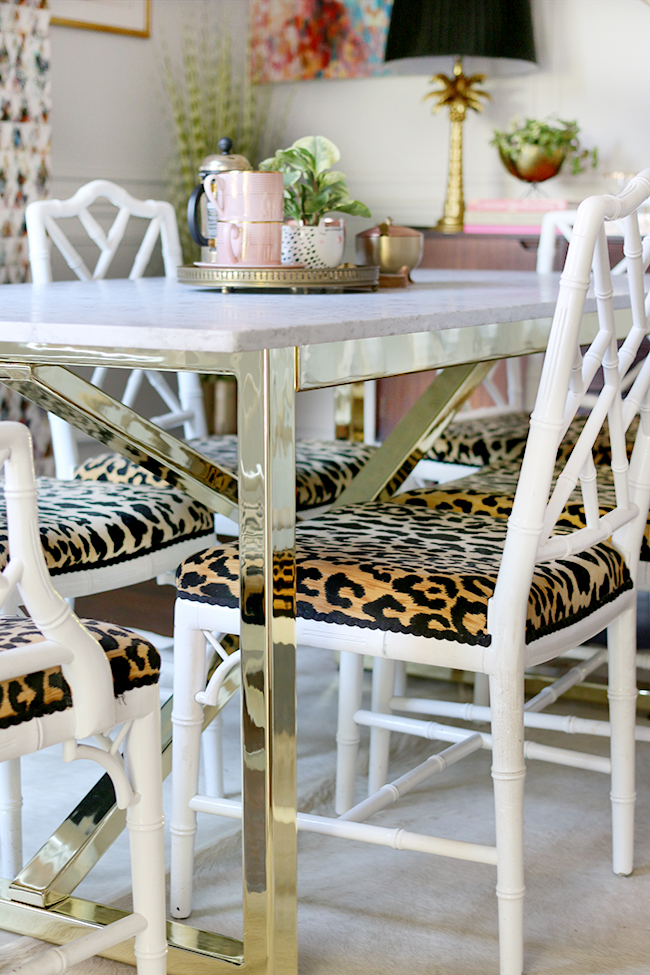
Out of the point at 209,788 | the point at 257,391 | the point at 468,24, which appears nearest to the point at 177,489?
the point at 209,788

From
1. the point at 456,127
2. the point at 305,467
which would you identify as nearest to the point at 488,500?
the point at 305,467

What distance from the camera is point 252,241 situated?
1625 mm

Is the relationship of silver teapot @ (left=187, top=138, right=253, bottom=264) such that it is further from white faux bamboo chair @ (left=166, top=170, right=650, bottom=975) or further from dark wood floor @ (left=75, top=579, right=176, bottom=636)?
dark wood floor @ (left=75, top=579, right=176, bottom=636)

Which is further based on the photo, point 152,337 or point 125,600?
point 125,600

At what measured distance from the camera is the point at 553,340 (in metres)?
1.17

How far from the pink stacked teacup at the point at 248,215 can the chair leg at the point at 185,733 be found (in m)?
0.59

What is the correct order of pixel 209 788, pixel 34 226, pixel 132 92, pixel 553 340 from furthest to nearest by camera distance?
pixel 132 92 → pixel 34 226 → pixel 209 788 → pixel 553 340

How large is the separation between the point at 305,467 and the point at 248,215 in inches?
19.5

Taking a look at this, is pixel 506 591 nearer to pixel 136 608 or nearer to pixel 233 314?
pixel 233 314

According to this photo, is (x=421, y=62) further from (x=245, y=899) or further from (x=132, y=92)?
(x=245, y=899)

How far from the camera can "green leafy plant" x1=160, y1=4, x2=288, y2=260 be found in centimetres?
390

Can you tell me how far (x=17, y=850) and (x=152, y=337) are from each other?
0.81 m

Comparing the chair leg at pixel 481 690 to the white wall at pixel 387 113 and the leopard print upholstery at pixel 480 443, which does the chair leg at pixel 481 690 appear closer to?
the leopard print upholstery at pixel 480 443

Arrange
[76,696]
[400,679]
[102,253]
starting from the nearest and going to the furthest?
[76,696] → [400,679] → [102,253]
